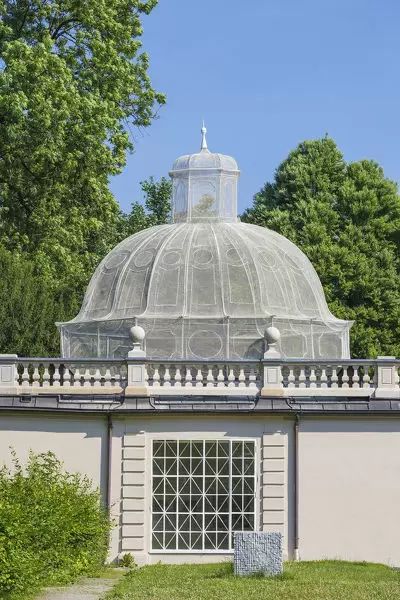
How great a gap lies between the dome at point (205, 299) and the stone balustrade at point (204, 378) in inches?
134

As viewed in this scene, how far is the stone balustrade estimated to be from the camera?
83.1ft

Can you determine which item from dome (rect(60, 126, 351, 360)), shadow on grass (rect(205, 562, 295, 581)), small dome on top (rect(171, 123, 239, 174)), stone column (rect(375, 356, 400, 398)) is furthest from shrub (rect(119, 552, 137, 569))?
small dome on top (rect(171, 123, 239, 174))

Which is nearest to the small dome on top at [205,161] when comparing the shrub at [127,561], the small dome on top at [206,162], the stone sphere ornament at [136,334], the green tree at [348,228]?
the small dome on top at [206,162]

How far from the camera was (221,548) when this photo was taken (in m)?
25.0

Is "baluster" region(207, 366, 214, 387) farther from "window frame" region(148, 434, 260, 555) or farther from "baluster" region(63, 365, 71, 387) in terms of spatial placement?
"baluster" region(63, 365, 71, 387)

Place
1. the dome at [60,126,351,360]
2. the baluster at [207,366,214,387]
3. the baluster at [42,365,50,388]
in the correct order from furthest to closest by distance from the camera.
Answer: the dome at [60,126,351,360] < the baluster at [42,365,50,388] < the baluster at [207,366,214,387]

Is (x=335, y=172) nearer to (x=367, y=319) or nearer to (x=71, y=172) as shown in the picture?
(x=367, y=319)

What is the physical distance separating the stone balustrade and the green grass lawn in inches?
129

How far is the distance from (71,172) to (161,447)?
1681 centimetres

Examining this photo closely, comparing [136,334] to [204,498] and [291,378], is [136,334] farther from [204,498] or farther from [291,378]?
[204,498]

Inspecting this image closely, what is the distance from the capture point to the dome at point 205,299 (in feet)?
96.6

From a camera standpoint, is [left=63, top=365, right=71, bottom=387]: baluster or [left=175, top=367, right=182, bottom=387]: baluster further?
[left=63, top=365, right=71, bottom=387]: baluster

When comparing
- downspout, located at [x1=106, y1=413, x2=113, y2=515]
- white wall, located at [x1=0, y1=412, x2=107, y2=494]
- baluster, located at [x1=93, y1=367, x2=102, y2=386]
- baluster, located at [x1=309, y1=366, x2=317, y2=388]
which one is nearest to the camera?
downspout, located at [x1=106, y1=413, x2=113, y2=515]

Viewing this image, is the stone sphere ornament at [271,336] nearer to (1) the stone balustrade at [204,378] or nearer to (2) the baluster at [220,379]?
(1) the stone balustrade at [204,378]
